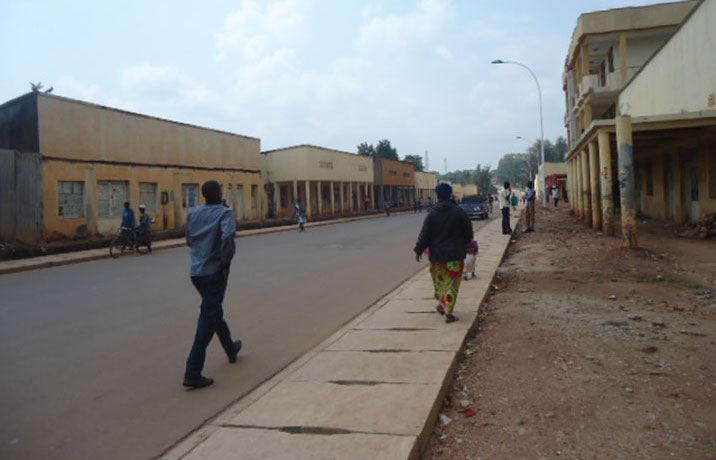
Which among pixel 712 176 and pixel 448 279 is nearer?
pixel 448 279

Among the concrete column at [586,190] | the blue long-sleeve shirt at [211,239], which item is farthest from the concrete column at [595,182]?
the blue long-sleeve shirt at [211,239]

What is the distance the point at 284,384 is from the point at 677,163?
17702mm

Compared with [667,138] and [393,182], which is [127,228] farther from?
[393,182]

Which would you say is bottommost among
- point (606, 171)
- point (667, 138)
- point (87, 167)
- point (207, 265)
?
point (207, 265)

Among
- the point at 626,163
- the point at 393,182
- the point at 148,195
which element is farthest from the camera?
the point at 393,182

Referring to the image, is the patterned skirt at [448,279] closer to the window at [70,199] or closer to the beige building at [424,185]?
the window at [70,199]

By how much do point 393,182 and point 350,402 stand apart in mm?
56060

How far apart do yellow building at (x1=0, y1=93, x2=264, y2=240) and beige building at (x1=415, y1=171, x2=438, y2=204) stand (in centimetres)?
4524

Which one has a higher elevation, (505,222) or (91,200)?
(91,200)

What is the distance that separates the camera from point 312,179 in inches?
1571

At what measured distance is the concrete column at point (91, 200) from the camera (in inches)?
818

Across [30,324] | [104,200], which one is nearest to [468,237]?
[30,324]

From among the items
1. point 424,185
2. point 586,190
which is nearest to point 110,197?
point 586,190

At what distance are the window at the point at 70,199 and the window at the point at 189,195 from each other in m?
6.23
